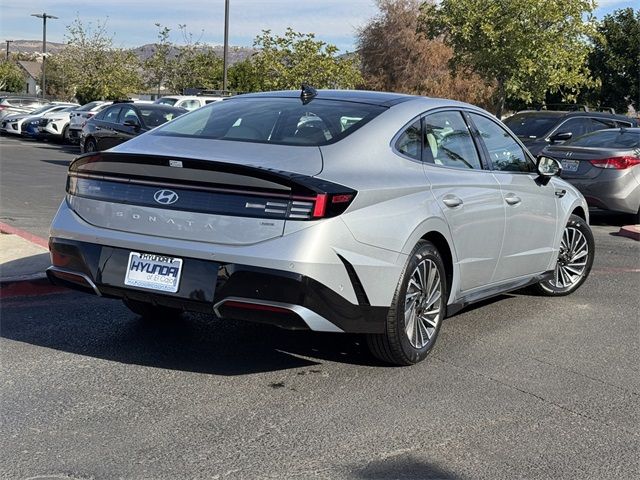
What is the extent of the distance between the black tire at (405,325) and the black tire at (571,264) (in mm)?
2350

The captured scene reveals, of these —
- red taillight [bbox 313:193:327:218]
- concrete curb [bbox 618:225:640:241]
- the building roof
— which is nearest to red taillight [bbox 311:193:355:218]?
red taillight [bbox 313:193:327:218]

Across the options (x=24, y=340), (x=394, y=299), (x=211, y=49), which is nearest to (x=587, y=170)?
(x=394, y=299)

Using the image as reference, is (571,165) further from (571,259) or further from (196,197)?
(196,197)

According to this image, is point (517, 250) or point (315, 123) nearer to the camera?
point (315, 123)

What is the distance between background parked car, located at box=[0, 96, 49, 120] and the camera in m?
35.9

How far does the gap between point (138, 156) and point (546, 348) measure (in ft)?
9.77

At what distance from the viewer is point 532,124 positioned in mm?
15977

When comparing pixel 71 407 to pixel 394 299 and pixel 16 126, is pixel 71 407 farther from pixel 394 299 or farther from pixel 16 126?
pixel 16 126

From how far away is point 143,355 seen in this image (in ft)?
16.8

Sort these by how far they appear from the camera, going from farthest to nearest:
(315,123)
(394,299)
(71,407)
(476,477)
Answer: (315,123), (394,299), (71,407), (476,477)

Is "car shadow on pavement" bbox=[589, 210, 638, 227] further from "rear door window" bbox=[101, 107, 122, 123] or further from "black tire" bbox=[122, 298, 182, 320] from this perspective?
"rear door window" bbox=[101, 107, 122, 123]

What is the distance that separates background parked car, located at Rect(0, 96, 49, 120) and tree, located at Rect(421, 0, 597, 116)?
20.5m

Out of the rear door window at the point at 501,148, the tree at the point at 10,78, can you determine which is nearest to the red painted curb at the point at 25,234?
the rear door window at the point at 501,148

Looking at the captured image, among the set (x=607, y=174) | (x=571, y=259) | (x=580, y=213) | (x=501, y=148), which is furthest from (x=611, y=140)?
(x=501, y=148)
